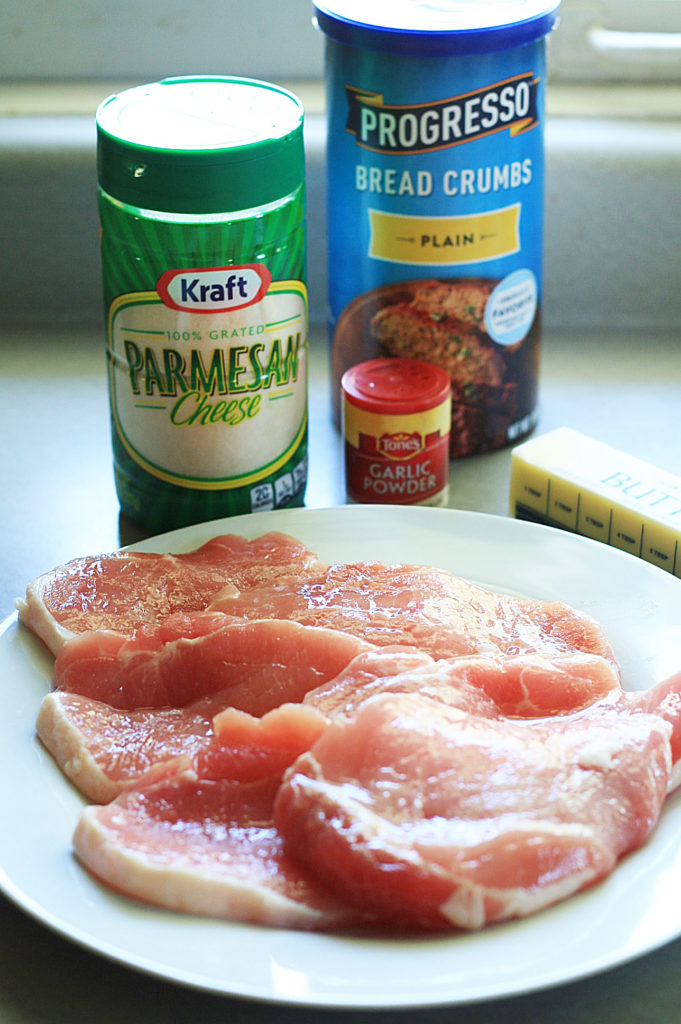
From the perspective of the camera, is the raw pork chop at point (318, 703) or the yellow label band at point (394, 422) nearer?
the raw pork chop at point (318, 703)

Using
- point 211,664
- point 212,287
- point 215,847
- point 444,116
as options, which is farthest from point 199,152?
point 215,847

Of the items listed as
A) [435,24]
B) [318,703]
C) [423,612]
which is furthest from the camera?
[435,24]

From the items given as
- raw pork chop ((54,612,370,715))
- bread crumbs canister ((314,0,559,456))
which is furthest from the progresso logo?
raw pork chop ((54,612,370,715))

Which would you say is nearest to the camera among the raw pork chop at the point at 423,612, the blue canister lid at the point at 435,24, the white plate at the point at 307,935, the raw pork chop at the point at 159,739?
the white plate at the point at 307,935

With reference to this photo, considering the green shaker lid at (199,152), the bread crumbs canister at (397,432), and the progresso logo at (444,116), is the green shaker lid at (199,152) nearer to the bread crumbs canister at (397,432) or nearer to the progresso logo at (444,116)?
the progresso logo at (444,116)

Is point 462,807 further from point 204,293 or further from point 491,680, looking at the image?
point 204,293

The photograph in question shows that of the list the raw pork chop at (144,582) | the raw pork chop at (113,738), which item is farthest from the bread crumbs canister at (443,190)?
the raw pork chop at (113,738)

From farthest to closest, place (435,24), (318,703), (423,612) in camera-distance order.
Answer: (435,24)
(423,612)
(318,703)
